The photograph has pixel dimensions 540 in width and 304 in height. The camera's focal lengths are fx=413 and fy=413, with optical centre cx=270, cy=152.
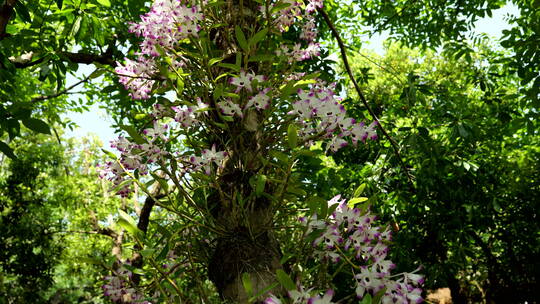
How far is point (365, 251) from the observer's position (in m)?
1.08

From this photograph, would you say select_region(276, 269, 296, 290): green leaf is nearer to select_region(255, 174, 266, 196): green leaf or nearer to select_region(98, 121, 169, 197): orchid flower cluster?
select_region(255, 174, 266, 196): green leaf

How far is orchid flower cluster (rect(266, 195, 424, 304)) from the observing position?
97 cm

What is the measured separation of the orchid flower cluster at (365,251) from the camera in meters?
0.97

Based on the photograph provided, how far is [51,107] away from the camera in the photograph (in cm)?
645

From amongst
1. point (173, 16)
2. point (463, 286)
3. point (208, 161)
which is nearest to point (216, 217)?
point (208, 161)

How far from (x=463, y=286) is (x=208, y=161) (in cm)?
1221

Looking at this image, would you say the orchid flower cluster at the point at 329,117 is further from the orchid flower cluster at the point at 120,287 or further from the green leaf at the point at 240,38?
the orchid flower cluster at the point at 120,287

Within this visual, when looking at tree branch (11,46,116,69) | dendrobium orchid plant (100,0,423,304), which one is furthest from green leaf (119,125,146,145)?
tree branch (11,46,116,69)

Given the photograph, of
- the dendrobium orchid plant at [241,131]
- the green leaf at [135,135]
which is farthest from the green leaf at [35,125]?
the green leaf at [135,135]

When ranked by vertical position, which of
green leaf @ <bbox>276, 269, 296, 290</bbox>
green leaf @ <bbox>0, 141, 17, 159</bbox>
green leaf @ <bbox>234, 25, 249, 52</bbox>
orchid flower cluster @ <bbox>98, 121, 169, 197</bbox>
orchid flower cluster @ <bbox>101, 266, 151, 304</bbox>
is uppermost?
green leaf @ <bbox>0, 141, 17, 159</bbox>

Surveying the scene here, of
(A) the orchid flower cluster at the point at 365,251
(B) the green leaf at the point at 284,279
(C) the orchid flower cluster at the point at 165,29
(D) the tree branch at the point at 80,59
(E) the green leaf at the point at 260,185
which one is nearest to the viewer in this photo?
(B) the green leaf at the point at 284,279

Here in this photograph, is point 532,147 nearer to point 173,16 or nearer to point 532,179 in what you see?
point 532,179

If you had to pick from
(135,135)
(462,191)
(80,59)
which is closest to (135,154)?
(135,135)

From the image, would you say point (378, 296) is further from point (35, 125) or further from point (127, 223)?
point (35, 125)
